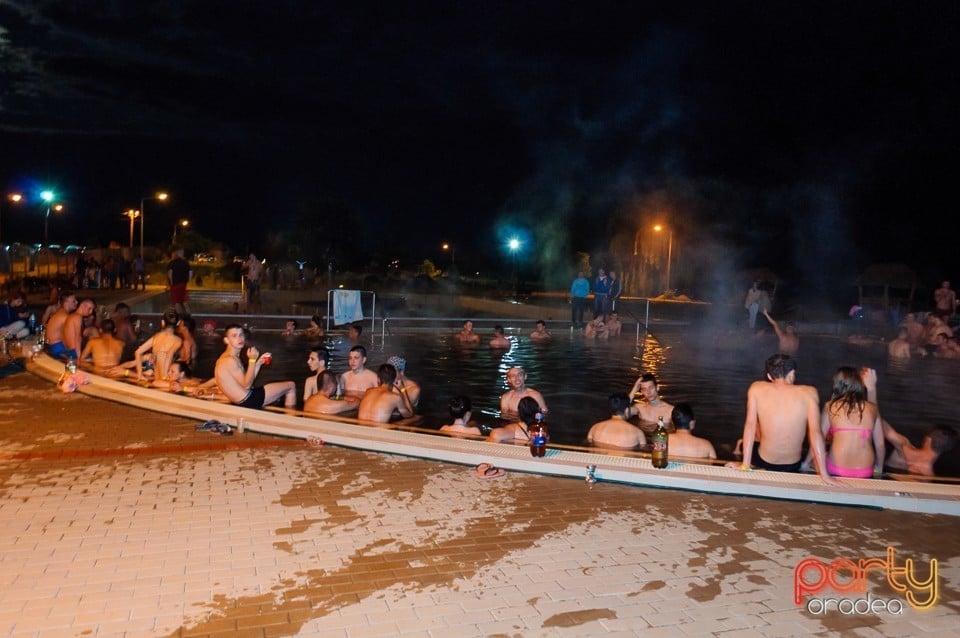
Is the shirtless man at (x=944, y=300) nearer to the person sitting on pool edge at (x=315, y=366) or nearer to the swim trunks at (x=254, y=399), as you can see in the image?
the person sitting on pool edge at (x=315, y=366)

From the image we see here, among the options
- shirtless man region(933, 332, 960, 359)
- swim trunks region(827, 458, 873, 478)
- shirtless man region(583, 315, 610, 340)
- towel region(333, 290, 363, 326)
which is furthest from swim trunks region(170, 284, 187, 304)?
shirtless man region(933, 332, 960, 359)

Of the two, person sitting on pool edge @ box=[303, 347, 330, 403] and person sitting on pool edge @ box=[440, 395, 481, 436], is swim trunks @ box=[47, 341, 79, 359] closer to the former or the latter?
person sitting on pool edge @ box=[303, 347, 330, 403]

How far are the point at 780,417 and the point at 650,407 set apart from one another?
3.46 metres

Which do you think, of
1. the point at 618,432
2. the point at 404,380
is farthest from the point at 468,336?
the point at 618,432

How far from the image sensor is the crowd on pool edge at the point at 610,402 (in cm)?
585

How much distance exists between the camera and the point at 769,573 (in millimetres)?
4070

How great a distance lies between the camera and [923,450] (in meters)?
7.29

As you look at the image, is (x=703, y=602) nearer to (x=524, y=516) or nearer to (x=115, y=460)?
(x=524, y=516)

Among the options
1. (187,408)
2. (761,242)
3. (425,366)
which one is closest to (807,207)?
(761,242)

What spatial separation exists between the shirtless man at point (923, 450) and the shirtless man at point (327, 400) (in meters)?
5.98

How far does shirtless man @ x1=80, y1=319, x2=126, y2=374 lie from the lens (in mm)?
10992

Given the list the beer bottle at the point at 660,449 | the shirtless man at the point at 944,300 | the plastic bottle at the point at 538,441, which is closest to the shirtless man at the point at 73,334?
the plastic bottle at the point at 538,441

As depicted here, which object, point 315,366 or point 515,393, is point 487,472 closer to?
point 515,393

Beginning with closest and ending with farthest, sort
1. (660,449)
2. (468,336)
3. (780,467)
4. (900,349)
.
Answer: (660,449) → (780,467) → (900,349) → (468,336)
